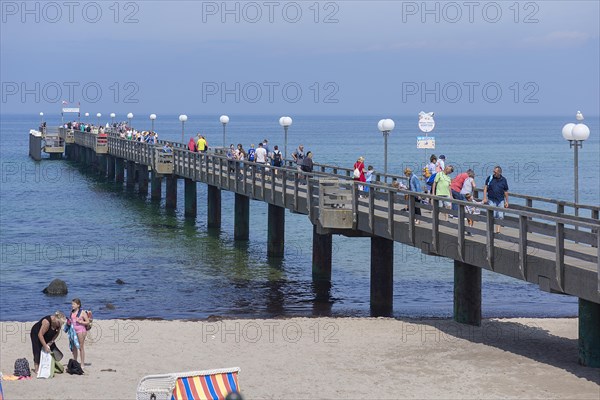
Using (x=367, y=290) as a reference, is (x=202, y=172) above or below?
above

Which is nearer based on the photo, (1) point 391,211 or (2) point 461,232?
(2) point 461,232

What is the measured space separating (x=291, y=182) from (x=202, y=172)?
969 cm

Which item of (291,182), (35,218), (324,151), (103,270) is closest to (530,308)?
(291,182)

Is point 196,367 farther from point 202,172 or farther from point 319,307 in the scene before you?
point 202,172

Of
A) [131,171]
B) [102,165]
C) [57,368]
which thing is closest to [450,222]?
[57,368]

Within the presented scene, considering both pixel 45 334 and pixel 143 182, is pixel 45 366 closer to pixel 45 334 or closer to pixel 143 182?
pixel 45 334

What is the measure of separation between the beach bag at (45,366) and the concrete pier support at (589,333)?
27.0 feet

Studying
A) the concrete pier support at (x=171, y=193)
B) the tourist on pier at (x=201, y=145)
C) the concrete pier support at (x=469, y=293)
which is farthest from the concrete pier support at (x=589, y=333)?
the concrete pier support at (x=171, y=193)

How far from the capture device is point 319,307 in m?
25.8

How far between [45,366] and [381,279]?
34.4 ft

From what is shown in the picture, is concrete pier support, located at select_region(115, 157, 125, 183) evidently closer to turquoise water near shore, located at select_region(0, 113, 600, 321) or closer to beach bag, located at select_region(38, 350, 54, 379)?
turquoise water near shore, located at select_region(0, 113, 600, 321)

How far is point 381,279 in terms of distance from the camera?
24.6 meters

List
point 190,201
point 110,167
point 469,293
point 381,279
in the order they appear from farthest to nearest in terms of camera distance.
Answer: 1. point 110,167
2. point 190,201
3. point 381,279
4. point 469,293

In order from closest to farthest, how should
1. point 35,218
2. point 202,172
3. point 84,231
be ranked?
point 202,172 < point 84,231 < point 35,218
